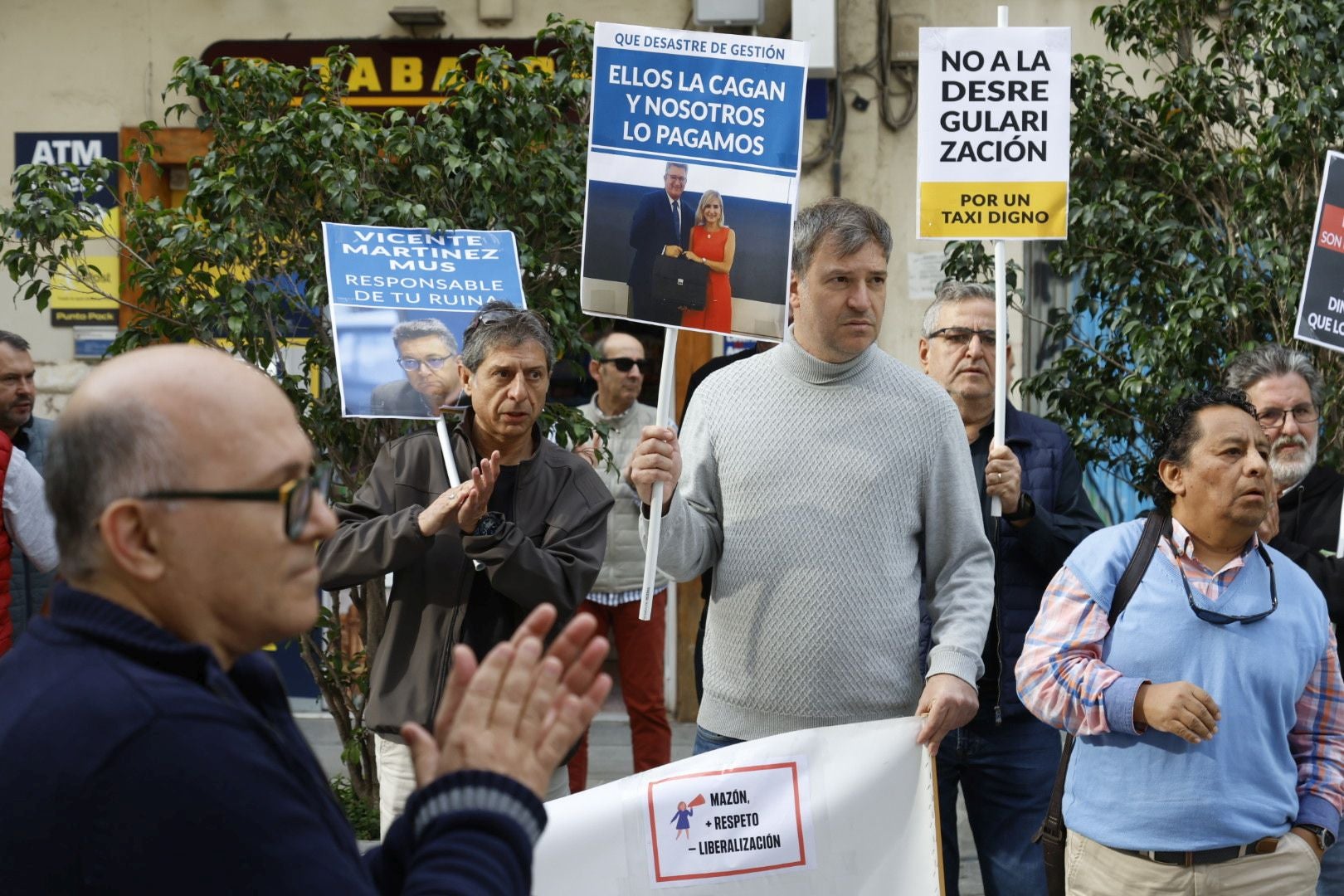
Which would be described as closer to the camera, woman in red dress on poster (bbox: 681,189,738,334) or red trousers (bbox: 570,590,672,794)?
woman in red dress on poster (bbox: 681,189,738,334)

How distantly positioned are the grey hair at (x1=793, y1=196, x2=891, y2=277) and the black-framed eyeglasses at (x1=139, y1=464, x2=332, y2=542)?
2270mm

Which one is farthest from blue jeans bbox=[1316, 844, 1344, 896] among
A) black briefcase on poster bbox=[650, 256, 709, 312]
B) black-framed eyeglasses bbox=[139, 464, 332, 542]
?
black-framed eyeglasses bbox=[139, 464, 332, 542]

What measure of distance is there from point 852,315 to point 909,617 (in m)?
0.75

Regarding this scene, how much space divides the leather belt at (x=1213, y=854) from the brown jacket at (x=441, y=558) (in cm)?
157

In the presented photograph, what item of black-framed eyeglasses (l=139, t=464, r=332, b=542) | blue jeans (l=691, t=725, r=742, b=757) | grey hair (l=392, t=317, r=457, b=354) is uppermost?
grey hair (l=392, t=317, r=457, b=354)

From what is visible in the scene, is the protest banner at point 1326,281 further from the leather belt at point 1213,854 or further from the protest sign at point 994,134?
the leather belt at point 1213,854

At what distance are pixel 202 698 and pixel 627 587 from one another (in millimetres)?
5403

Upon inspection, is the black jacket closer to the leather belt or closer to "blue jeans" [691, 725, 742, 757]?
the leather belt

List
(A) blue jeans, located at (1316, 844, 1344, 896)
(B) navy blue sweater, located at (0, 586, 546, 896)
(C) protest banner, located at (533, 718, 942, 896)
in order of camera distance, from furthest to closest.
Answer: (A) blue jeans, located at (1316, 844, 1344, 896) < (C) protest banner, located at (533, 718, 942, 896) < (B) navy blue sweater, located at (0, 586, 546, 896)

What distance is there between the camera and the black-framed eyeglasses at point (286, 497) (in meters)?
1.65

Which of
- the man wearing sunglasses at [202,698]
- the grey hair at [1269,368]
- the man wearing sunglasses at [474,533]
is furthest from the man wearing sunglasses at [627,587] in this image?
the man wearing sunglasses at [202,698]

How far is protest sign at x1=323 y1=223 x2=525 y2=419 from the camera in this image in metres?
4.77

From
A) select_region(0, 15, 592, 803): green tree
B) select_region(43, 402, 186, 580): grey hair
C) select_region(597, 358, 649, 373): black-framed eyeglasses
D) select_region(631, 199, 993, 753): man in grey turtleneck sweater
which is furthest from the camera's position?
select_region(597, 358, 649, 373): black-framed eyeglasses

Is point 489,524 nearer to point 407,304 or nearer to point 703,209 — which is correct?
point 703,209
